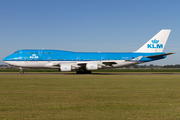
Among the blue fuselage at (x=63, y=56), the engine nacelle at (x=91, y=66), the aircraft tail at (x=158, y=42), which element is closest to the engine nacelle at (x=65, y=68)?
the blue fuselage at (x=63, y=56)

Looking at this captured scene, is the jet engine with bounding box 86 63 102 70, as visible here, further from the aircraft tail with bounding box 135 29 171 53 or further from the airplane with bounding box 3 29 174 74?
the aircraft tail with bounding box 135 29 171 53

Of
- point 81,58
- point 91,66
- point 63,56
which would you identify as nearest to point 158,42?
point 91,66

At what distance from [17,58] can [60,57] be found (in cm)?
820

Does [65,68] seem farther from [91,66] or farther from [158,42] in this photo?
[158,42]

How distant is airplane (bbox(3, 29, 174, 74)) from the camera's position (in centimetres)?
3597

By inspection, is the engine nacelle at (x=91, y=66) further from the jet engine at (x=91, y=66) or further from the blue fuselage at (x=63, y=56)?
the blue fuselage at (x=63, y=56)

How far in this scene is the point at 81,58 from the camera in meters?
37.1

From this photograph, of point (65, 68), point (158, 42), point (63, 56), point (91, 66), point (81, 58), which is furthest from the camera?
point (158, 42)

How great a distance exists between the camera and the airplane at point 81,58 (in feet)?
118

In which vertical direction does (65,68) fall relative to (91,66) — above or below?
below

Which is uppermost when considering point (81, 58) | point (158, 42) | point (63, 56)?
point (158, 42)

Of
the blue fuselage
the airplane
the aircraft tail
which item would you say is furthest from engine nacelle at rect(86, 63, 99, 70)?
the aircraft tail

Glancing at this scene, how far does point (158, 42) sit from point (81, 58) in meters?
16.7

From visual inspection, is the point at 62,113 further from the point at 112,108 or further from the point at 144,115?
the point at 144,115
